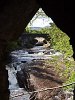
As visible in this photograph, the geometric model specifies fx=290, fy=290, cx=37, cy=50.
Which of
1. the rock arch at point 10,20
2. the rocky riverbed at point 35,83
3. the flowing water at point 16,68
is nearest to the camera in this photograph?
the rock arch at point 10,20

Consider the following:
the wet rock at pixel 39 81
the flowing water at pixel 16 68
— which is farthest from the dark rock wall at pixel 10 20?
the wet rock at pixel 39 81

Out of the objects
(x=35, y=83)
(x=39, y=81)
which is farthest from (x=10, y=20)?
(x=39, y=81)

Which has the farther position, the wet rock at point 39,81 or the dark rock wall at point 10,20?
the wet rock at point 39,81

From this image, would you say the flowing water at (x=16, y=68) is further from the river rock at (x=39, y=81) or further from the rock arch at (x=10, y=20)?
the rock arch at (x=10, y=20)

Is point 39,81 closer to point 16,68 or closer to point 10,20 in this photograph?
point 16,68

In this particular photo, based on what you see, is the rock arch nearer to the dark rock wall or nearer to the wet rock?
the dark rock wall

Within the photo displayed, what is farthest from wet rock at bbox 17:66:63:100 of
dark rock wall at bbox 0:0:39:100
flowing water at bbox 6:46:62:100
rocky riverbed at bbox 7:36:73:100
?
dark rock wall at bbox 0:0:39:100

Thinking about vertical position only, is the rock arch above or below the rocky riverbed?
above

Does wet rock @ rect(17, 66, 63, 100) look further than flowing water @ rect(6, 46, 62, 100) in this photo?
No

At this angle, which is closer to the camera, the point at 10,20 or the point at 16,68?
the point at 10,20

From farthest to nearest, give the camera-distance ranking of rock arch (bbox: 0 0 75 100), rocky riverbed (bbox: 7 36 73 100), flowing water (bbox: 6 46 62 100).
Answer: flowing water (bbox: 6 46 62 100) < rocky riverbed (bbox: 7 36 73 100) < rock arch (bbox: 0 0 75 100)

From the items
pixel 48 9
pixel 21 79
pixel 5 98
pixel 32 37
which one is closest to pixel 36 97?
pixel 21 79
